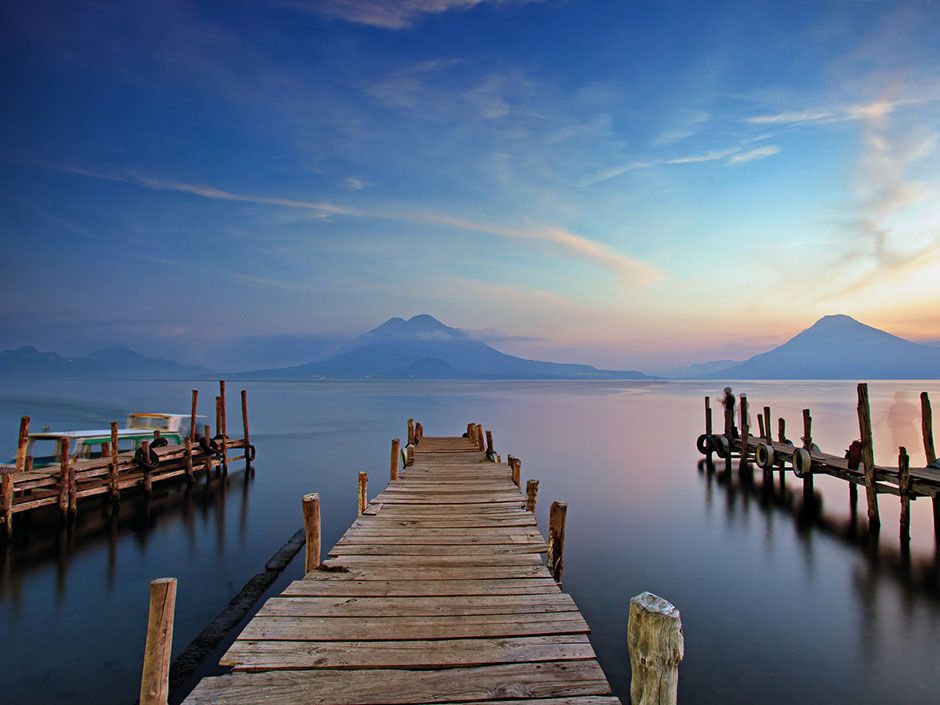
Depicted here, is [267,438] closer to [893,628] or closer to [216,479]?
[216,479]

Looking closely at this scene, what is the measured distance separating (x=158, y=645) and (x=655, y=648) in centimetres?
447

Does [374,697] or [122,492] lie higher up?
[374,697]

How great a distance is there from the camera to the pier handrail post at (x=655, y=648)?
3736 mm

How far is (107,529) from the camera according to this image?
54.8 ft

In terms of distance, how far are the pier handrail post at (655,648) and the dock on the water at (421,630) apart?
0.14ft

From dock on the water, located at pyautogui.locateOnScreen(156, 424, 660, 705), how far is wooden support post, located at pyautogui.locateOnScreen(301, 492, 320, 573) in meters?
0.02

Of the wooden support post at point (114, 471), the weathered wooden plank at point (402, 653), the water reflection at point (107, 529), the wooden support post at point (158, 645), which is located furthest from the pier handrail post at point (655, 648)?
the wooden support post at point (114, 471)

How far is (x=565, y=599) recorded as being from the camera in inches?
250

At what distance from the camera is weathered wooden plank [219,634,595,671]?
193 inches

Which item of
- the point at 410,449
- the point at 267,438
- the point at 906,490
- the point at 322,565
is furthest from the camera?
the point at 267,438

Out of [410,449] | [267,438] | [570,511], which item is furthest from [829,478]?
[267,438]

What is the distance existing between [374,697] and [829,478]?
2857 cm

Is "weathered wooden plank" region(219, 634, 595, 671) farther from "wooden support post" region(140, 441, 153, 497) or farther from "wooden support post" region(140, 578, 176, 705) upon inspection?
"wooden support post" region(140, 441, 153, 497)

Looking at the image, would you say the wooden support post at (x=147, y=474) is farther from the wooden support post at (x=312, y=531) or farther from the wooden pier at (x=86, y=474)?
the wooden support post at (x=312, y=531)
